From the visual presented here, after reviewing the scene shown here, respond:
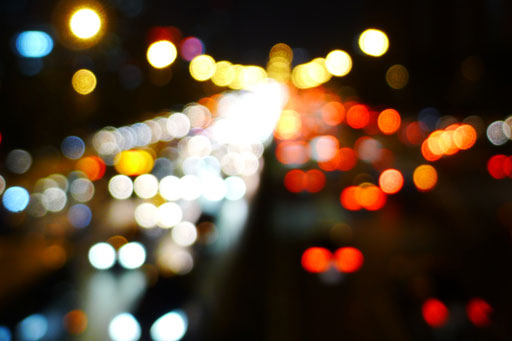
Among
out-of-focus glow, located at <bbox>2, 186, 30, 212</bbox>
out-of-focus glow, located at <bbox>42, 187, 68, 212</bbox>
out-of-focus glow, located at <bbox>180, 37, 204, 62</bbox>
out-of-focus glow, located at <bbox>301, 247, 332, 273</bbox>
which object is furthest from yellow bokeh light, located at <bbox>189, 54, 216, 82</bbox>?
out-of-focus glow, located at <bbox>301, 247, 332, 273</bbox>

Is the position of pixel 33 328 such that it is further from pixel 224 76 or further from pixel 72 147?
pixel 224 76

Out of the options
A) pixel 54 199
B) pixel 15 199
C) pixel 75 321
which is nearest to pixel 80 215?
pixel 54 199

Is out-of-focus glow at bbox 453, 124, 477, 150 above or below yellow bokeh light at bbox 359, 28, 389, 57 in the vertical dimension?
below

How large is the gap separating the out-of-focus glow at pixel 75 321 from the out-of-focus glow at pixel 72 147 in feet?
47.4

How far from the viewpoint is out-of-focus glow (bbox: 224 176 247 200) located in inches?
955

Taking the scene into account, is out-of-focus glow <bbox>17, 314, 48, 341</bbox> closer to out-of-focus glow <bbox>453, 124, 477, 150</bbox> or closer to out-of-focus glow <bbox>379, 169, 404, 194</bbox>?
out-of-focus glow <bbox>453, 124, 477, 150</bbox>

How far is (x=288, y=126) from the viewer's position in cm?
4875

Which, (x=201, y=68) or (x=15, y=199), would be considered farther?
(x=201, y=68)

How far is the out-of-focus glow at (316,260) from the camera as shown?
11.9m

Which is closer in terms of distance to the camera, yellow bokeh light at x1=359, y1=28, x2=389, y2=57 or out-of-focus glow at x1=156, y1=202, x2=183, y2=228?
out-of-focus glow at x1=156, y1=202, x2=183, y2=228

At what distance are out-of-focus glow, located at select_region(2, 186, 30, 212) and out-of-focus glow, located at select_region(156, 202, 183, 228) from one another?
3185 mm

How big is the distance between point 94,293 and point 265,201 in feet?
25.8

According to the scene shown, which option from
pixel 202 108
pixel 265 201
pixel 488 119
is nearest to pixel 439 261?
pixel 488 119

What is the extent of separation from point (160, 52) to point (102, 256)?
753 inches
